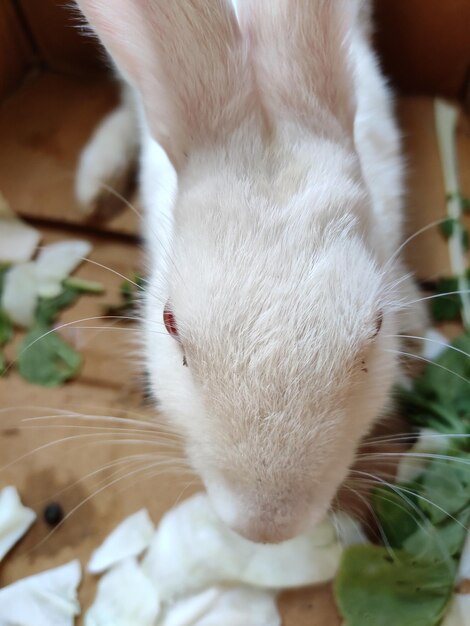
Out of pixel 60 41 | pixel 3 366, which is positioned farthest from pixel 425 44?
pixel 3 366

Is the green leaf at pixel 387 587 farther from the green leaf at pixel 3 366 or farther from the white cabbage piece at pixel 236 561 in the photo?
the green leaf at pixel 3 366

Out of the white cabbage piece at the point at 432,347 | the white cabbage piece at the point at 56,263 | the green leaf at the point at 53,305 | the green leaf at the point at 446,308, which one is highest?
the white cabbage piece at the point at 56,263

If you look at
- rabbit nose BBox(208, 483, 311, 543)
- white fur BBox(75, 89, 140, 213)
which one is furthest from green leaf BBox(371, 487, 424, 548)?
white fur BBox(75, 89, 140, 213)

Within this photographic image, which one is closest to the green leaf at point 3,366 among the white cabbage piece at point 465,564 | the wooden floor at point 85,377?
the wooden floor at point 85,377

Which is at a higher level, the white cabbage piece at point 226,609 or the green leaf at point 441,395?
the green leaf at point 441,395

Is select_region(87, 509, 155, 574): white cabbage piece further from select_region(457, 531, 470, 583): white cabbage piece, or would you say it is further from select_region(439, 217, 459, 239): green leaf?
select_region(439, 217, 459, 239): green leaf

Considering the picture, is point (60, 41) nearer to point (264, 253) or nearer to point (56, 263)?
point (56, 263)
